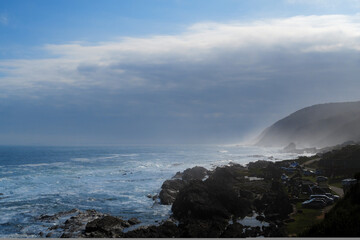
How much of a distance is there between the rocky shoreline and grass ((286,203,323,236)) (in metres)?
0.93

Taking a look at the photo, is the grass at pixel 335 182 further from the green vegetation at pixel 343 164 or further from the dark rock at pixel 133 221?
the dark rock at pixel 133 221

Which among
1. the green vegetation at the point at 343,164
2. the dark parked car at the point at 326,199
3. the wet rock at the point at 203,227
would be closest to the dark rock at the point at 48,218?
the wet rock at the point at 203,227

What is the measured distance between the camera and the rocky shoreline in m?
31.7

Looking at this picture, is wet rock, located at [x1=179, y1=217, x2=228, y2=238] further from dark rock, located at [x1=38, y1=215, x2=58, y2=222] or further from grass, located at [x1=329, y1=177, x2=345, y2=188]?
grass, located at [x1=329, y1=177, x2=345, y2=188]

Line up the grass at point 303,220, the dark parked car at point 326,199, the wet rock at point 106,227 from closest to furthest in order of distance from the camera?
the grass at point 303,220 → the wet rock at point 106,227 → the dark parked car at point 326,199

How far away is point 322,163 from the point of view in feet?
234

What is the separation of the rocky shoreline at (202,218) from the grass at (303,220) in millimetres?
928

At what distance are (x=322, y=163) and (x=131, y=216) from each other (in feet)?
164

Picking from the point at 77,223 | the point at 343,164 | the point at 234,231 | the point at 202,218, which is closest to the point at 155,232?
the point at 202,218

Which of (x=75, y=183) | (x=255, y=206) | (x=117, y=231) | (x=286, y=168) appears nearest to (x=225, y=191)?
(x=255, y=206)

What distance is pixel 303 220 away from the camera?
3356 centimetres

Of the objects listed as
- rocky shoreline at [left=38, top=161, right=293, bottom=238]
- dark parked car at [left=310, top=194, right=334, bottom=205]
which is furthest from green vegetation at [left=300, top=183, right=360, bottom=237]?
dark parked car at [left=310, top=194, right=334, bottom=205]

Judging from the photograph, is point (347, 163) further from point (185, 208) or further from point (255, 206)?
point (185, 208)

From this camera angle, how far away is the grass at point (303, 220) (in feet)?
101
